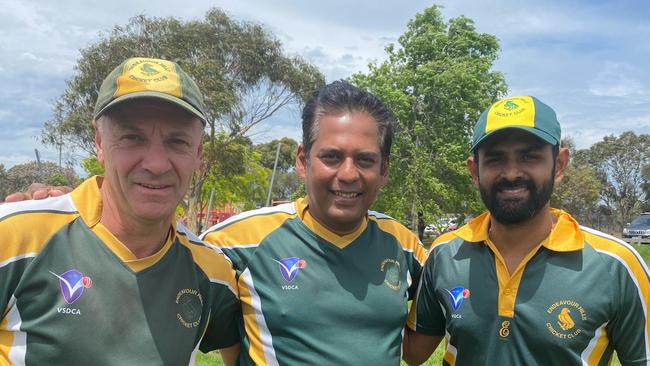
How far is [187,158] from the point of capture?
94.7 inches

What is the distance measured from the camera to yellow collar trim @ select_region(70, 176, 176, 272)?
91.6 inches

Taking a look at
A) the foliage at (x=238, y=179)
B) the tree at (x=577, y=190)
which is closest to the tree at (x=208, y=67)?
the foliage at (x=238, y=179)

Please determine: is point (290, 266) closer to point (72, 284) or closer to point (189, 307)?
point (189, 307)

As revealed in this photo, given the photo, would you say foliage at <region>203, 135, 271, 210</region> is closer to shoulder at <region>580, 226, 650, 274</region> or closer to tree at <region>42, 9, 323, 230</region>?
tree at <region>42, 9, 323, 230</region>

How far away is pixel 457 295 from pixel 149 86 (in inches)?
73.6

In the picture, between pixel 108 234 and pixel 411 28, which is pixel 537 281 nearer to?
pixel 108 234

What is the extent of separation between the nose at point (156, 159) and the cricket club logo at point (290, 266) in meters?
0.86

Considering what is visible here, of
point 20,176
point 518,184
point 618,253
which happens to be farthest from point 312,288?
point 20,176

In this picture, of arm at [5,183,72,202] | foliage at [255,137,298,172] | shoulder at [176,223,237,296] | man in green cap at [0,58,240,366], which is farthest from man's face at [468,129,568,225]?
foliage at [255,137,298,172]

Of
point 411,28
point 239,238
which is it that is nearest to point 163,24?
point 411,28

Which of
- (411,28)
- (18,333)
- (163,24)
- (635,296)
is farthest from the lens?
(411,28)

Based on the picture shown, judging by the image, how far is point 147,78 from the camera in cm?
227

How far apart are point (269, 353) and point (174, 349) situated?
1.83 feet

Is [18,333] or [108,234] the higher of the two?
[108,234]
